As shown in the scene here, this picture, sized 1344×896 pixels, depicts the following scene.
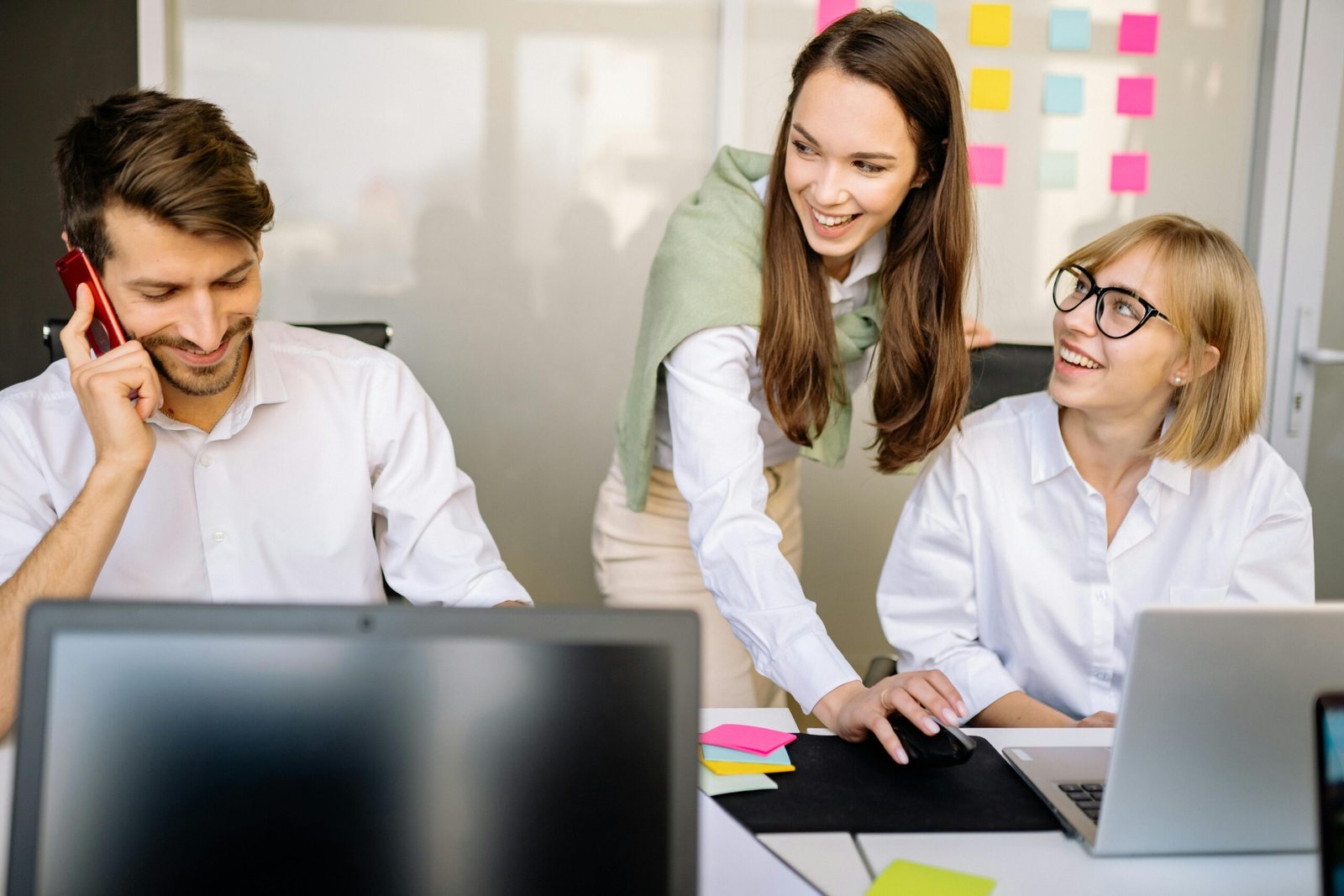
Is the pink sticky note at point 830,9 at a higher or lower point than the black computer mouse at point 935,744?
higher

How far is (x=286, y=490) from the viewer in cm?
154

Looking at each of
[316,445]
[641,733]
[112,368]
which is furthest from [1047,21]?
[641,733]

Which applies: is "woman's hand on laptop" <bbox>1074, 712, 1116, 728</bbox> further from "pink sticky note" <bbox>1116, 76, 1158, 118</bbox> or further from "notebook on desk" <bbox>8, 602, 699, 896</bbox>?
"pink sticky note" <bbox>1116, 76, 1158, 118</bbox>

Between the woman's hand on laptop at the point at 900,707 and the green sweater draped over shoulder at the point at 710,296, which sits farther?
the green sweater draped over shoulder at the point at 710,296

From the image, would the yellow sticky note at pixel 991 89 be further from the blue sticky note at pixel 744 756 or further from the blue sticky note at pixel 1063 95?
the blue sticky note at pixel 744 756

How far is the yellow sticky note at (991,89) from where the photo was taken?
8.78 feet

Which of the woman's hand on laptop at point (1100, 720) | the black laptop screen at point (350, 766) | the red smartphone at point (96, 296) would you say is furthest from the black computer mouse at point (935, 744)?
the red smartphone at point (96, 296)

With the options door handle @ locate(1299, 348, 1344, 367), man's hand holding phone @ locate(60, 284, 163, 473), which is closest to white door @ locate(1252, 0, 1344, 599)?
door handle @ locate(1299, 348, 1344, 367)

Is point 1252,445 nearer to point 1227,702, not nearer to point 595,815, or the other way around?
point 1227,702

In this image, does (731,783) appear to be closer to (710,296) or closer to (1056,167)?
(710,296)

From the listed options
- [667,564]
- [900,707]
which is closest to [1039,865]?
[900,707]

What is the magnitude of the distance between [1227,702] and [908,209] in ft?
3.06

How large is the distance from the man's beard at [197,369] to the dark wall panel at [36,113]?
4.07 feet

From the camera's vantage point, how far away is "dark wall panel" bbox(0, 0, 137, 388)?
2424mm
